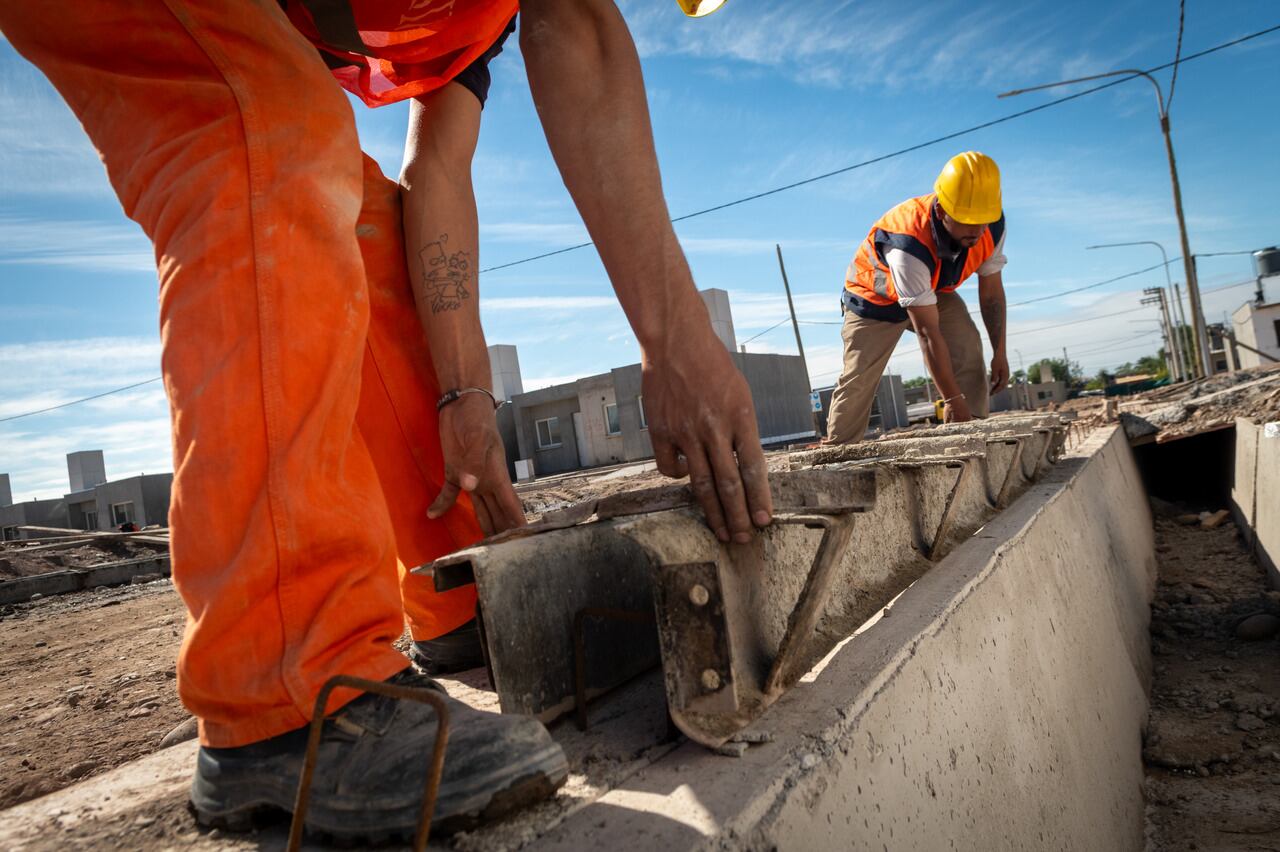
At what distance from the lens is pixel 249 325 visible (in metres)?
1.15

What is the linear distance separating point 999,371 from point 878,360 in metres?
1.05

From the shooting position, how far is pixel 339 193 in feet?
4.31

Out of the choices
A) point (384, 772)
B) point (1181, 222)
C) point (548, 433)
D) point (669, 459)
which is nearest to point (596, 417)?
point (548, 433)

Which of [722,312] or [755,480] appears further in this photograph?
[722,312]

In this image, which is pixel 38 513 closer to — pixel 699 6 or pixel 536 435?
pixel 536 435

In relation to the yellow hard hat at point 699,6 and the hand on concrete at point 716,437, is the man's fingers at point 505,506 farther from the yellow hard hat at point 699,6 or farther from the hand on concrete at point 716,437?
the yellow hard hat at point 699,6

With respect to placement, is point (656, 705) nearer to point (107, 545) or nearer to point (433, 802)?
point (433, 802)

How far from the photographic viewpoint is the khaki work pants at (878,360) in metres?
6.15

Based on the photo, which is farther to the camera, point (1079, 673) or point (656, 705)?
point (1079, 673)

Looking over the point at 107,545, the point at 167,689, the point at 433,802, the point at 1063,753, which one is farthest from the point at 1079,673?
the point at 107,545

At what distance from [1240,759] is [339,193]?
129 inches

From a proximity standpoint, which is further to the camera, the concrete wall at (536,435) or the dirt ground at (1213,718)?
the concrete wall at (536,435)

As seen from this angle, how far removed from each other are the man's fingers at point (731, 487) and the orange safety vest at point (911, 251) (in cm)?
474

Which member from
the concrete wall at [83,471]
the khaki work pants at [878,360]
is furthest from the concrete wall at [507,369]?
the khaki work pants at [878,360]
